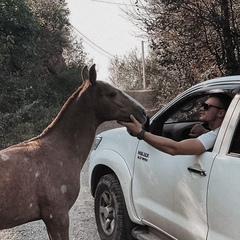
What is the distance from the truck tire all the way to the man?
1.09 m

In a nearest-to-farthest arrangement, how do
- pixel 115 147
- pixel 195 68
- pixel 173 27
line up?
pixel 115 147
pixel 173 27
pixel 195 68

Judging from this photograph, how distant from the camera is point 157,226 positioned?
135 inches

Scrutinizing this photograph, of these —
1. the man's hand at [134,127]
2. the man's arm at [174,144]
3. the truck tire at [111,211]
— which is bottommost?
the truck tire at [111,211]

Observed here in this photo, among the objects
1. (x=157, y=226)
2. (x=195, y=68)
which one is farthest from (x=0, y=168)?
(x=195, y=68)

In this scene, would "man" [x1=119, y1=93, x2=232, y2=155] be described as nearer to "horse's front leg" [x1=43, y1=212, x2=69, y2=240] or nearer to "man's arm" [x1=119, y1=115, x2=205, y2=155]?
"man's arm" [x1=119, y1=115, x2=205, y2=155]

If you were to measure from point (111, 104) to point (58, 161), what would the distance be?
68 cm

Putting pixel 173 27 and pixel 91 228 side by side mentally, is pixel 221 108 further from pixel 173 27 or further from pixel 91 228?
pixel 173 27

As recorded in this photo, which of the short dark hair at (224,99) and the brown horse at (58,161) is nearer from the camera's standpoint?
the brown horse at (58,161)

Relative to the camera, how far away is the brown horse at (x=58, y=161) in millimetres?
2934

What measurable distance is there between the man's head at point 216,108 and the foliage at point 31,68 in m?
7.83

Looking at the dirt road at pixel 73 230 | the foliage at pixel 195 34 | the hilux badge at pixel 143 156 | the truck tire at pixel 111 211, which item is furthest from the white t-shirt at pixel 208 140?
the foliage at pixel 195 34

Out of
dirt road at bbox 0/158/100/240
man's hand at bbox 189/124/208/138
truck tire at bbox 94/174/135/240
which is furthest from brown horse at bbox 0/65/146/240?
dirt road at bbox 0/158/100/240

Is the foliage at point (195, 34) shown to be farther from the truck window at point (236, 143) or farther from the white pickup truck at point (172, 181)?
the truck window at point (236, 143)

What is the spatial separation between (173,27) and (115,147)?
268 inches
